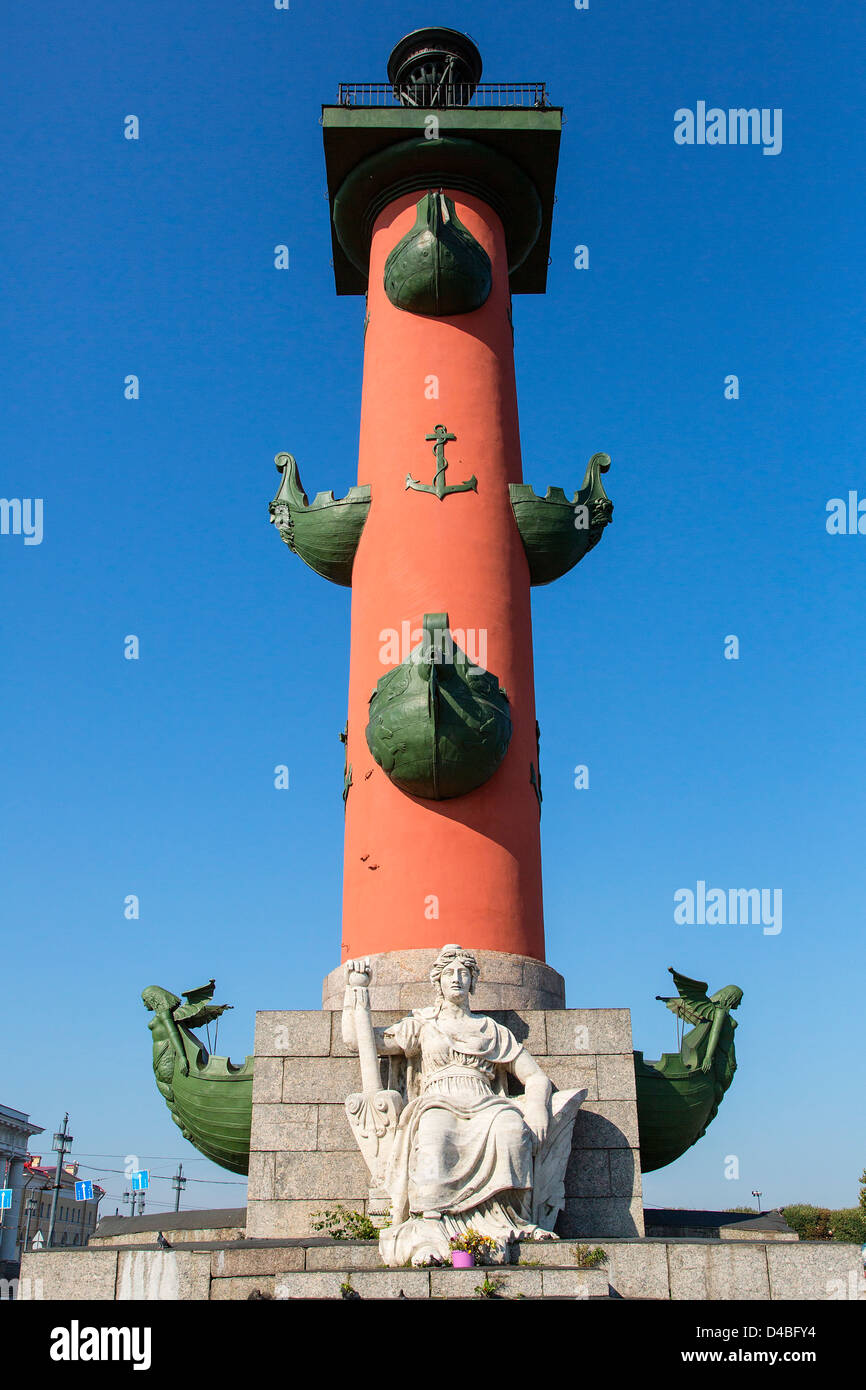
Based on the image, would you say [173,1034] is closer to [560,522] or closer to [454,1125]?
[454,1125]

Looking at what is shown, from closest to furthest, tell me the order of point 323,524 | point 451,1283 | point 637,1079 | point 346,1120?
point 451,1283 → point 346,1120 → point 637,1079 → point 323,524

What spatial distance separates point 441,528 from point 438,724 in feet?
7.99

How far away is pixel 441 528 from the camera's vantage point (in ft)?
42.2

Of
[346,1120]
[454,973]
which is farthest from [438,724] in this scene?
[346,1120]

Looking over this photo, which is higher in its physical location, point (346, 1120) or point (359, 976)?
point (359, 976)

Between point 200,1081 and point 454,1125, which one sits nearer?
point 454,1125

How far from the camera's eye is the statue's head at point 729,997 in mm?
11750

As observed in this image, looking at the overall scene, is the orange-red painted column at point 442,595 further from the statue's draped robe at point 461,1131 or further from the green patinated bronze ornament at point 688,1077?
the statue's draped robe at point 461,1131

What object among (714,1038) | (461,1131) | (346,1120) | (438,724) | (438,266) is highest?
(438,266)

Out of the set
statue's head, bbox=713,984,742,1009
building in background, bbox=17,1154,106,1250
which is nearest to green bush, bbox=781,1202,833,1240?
building in background, bbox=17,1154,106,1250
